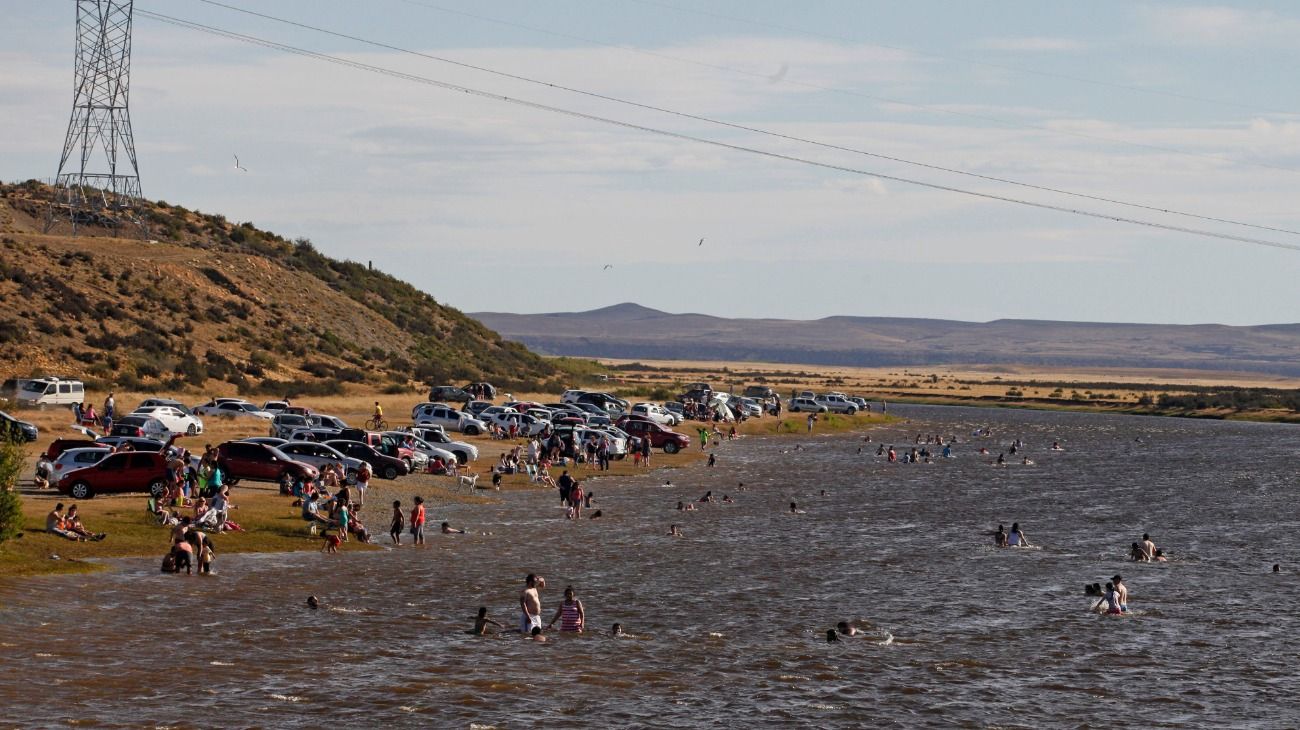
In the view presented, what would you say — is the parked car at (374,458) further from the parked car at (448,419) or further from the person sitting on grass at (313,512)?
the parked car at (448,419)

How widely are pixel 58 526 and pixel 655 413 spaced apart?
6251cm

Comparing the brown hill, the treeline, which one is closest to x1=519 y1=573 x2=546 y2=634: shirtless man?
the brown hill

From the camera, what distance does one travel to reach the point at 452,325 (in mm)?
151250

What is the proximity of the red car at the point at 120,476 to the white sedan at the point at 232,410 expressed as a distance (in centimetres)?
3012

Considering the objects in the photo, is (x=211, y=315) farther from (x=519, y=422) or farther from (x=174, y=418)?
(x=174, y=418)

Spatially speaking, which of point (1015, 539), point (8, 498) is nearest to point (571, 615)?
point (8, 498)

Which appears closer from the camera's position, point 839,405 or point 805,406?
point 805,406

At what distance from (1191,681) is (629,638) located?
38.3ft

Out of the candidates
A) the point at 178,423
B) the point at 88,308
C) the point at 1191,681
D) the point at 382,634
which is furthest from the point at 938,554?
the point at 88,308

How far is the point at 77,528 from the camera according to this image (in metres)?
40.2

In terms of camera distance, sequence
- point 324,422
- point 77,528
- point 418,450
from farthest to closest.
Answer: point 324,422 < point 418,450 < point 77,528

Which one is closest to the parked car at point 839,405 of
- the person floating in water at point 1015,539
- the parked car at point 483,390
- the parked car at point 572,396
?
the parked car at point 572,396

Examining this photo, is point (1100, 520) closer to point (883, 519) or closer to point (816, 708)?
point (883, 519)

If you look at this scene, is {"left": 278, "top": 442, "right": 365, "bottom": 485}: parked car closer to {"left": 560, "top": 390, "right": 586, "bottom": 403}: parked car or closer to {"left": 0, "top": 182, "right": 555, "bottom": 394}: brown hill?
{"left": 0, "top": 182, "right": 555, "bottom": 394}: brown hill
